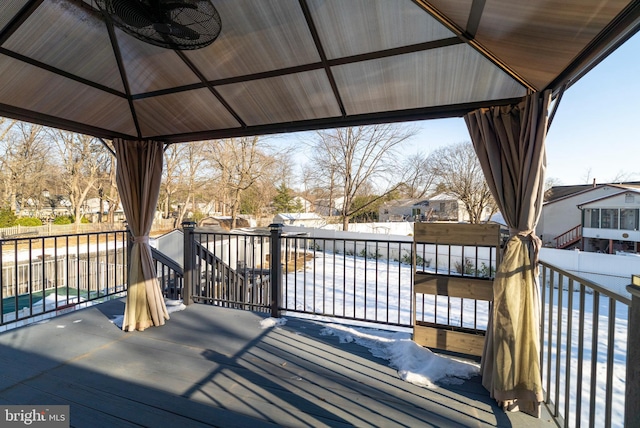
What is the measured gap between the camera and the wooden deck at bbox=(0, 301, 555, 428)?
5.63ft

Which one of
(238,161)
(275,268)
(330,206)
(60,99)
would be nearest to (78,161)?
(238,161)

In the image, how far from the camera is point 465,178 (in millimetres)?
14594

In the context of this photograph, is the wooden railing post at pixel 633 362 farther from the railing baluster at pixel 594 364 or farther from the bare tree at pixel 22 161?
the bare tree at pixel 22 161

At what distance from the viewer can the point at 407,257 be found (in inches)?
412

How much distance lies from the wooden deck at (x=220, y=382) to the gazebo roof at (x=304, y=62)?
6.80 feet

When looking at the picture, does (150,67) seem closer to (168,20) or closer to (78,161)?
(168,20)

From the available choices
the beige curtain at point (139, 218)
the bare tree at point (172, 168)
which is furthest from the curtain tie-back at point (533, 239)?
the bare tree at point (172, 168)

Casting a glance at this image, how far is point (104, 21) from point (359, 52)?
192cm

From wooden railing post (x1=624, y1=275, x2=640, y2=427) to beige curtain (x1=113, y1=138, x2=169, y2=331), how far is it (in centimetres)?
345

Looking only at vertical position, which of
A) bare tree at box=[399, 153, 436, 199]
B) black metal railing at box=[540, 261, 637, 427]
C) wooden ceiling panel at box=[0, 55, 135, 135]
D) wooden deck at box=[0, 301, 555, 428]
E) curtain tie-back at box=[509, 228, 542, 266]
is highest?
bare tree at box=[399, 153, 436, 199]

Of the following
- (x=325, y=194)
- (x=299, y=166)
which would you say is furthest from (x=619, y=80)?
(x=299, y=166)

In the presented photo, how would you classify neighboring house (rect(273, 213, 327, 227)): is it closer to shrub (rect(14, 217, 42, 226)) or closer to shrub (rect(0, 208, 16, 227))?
shrub (rect(14, 217, 42, 226))

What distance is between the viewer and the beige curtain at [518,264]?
71.6 inches

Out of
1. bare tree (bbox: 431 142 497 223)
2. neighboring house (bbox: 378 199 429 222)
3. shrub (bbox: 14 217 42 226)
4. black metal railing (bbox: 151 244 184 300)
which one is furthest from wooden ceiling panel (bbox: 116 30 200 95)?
neighboring house (bbox: 378 199 429 222)
